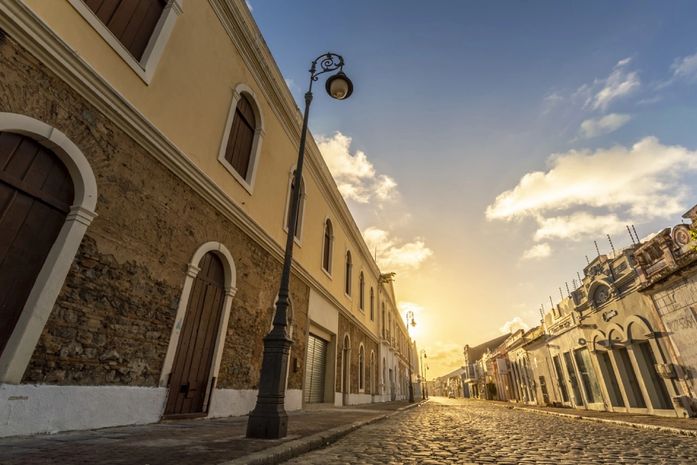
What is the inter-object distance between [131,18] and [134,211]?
3.39 m

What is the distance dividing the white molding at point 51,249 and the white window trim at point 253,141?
3.13 m

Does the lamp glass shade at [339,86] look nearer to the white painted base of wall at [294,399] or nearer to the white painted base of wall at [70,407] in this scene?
the white painted base of wall at [70,407]

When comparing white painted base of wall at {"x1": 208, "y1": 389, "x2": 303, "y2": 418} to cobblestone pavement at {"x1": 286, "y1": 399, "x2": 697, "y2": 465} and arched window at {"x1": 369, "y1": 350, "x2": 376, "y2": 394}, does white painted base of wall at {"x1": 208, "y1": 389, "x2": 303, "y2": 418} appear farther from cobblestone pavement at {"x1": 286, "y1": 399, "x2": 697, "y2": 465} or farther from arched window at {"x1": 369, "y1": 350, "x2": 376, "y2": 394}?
arched window at {"x1": 369, "y1": 350, "x2": 376, "y2": 394}

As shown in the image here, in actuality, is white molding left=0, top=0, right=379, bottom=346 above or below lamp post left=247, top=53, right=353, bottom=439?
above

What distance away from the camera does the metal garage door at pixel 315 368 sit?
12.1m

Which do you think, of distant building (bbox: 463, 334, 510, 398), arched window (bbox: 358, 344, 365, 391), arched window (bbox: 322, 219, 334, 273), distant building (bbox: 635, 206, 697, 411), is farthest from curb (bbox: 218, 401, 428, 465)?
distant building (bbox: 463, 334, 510, 398)

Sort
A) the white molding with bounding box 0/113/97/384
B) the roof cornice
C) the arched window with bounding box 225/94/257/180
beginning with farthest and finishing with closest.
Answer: the arched window with bounding box 225/94/257/180 < the roof cornice < the white molding with bounding box 0/113/97/384

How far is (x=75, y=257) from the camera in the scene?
429cm

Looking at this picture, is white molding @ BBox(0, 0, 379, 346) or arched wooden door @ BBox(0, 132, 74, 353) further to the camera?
white molding @ BBox(0, 0, 379, 346)

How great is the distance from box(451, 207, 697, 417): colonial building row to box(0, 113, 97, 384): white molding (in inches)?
472

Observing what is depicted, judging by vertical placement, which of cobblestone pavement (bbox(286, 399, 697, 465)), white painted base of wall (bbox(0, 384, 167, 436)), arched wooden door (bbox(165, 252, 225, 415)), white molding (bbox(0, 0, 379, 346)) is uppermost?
white molding (bbox(0, 0, 379, 346))

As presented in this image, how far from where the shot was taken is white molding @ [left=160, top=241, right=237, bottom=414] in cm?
559

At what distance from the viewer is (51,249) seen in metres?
4.15

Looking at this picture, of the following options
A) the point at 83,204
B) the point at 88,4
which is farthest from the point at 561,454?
the point at 88,4
